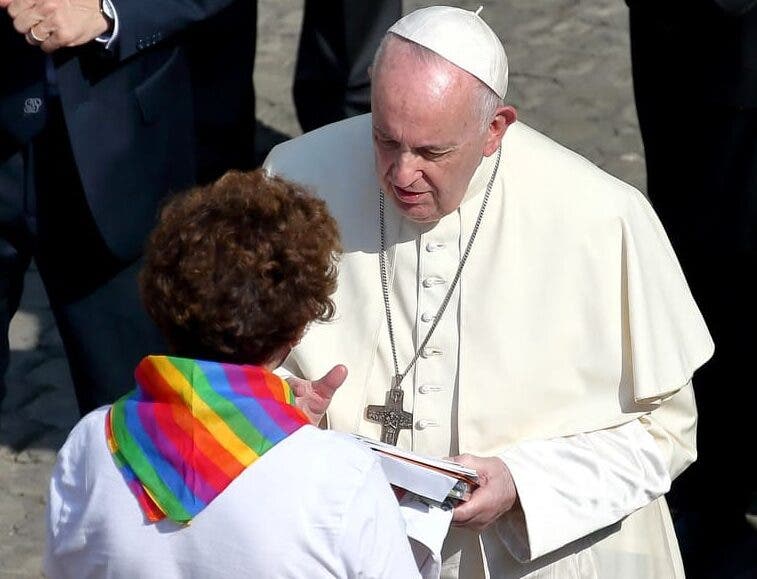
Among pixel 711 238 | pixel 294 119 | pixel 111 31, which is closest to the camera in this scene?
pixel 111 31

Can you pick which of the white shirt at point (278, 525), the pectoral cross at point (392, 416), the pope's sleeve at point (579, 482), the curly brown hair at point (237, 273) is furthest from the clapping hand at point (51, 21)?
the white shirt at point (278, 525)

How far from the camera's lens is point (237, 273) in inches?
86.7

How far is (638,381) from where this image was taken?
9.93 ft

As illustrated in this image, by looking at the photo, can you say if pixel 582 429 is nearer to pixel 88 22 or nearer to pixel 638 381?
pixel 638 381

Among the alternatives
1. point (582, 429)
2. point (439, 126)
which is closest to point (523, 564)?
point (582, 429)

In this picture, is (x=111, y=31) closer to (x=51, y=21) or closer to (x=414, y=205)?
(x=51, y=21)

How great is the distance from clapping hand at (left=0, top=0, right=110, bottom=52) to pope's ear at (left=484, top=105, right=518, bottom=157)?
1208 mm

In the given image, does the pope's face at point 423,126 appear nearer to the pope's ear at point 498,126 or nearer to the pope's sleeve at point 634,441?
the pope's ear at point 498,126

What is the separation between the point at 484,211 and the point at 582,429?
52cm

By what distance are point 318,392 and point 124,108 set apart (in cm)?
151

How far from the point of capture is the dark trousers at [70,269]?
3.95 metres

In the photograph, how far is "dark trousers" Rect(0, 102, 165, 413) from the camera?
3953mm

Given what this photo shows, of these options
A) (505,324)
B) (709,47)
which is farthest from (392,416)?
(709,47)

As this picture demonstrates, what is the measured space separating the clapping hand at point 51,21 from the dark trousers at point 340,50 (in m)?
2.26
